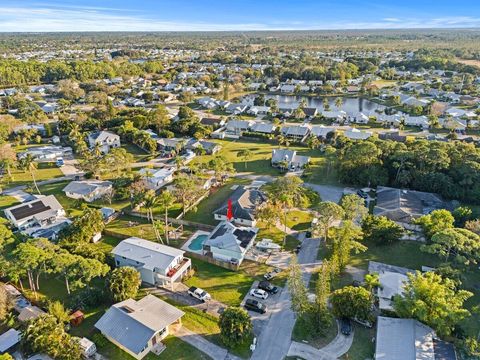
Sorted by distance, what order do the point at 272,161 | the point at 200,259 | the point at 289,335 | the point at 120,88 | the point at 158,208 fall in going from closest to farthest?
the point at 289,335
the point at 200,259
the point at 158,208
the point at 272,161
the point at 120,88

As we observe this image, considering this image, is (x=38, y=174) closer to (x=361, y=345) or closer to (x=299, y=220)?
(x=299, y=220)

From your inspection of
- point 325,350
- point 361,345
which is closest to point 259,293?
point 325,350

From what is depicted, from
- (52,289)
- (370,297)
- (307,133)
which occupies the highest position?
(307,133)

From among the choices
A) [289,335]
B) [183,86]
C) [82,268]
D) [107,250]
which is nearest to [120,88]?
[183,86]

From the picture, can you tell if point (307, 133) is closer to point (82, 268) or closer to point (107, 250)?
point (107, 250)

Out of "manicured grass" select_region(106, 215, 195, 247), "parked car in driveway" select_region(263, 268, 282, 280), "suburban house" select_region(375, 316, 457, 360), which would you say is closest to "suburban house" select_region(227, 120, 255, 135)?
"manicured grass" select_region(106, 215, 195, 247)

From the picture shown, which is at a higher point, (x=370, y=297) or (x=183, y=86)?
(x=183, y=86)
